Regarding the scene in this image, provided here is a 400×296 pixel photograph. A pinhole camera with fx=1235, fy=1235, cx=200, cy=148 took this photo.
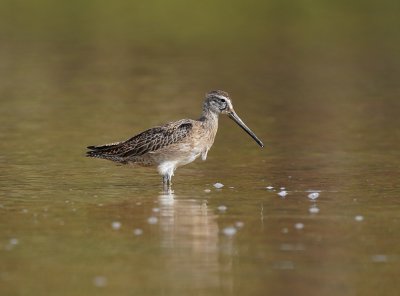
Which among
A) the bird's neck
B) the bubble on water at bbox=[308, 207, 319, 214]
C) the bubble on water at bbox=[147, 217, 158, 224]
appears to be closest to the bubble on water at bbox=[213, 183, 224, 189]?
the bird's neck

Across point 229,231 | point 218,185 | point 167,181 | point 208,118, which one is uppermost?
point 208,118

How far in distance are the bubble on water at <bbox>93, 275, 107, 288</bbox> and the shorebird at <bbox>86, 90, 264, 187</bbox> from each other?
15.5ft

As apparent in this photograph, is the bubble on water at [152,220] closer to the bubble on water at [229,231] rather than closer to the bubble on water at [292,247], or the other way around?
the bubble on water at [229,231]

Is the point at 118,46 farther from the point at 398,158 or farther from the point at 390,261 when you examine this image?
the point at 390,261

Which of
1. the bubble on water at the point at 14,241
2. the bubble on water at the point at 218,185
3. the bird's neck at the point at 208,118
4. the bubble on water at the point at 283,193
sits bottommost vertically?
the bubble on water at the point at 14,241

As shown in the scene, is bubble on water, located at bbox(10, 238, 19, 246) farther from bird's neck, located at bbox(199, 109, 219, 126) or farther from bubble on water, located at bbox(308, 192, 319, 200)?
bird's neck, located at bbox(199, 109, 219, 126)

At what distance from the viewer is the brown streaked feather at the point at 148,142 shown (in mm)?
15039

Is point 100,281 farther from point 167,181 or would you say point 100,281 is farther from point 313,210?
point 167,181

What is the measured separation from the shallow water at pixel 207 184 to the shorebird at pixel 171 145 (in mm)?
268

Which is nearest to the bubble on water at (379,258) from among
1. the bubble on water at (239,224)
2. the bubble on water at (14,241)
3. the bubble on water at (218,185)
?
the bubble on water at (239,224)

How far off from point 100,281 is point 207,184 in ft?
16.5

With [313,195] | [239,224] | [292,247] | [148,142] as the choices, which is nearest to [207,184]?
[148,142]

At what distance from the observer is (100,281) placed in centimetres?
996

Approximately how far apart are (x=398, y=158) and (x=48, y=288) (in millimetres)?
7810
